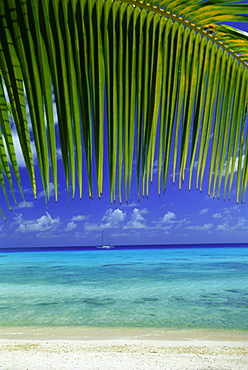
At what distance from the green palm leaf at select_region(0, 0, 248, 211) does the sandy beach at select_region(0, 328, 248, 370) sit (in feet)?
30.6

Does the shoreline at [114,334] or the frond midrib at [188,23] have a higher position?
the frond midrib at [188,23]

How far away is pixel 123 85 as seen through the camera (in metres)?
0.51

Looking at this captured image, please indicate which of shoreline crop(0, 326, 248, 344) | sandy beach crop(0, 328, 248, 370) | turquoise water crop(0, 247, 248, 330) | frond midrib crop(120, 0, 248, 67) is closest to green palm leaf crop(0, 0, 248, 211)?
frond midrib crop(120, 0, 248, 67)

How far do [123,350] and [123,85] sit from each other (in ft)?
36.5

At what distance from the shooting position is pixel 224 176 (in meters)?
0.64

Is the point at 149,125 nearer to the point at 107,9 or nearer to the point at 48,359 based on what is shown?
the point at 107,9

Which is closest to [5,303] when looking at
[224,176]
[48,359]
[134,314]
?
[134,314]

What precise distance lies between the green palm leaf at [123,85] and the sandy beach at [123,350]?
933cm

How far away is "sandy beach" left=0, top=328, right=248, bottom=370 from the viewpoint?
30.5 feet

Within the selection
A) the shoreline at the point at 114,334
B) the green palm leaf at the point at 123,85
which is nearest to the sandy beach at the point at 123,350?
the shoreline at the point at 114,334

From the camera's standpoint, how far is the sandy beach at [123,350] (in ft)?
30.5

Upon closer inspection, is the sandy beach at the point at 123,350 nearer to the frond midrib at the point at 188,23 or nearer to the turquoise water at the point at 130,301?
the turquoise water at the point at 130,301

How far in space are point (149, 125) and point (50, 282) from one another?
3033 cm

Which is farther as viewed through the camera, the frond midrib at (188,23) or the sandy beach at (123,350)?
the sandy beach at (123,350)
